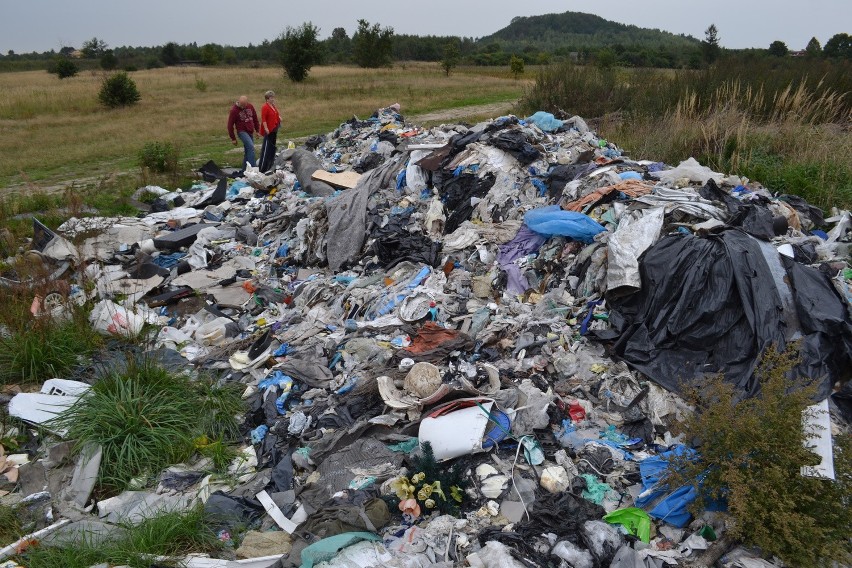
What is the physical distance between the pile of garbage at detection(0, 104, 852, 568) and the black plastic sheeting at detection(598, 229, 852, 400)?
16mm

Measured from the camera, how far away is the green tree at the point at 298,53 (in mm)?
28891

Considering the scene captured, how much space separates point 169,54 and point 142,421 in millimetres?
59376

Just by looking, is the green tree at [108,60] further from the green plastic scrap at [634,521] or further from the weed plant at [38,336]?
the green plastic scrap at [634,521]

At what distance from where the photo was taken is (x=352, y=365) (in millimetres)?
4617

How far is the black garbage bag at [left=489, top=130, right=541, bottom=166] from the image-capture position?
7.04 metres

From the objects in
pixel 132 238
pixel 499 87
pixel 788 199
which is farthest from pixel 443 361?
pixel 499 87

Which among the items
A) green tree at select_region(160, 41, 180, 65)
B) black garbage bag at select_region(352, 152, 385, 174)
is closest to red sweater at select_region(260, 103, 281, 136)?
black garbage bag at select_region(352, 152, 385, 174)

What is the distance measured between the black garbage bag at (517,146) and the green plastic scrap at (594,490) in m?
4.62

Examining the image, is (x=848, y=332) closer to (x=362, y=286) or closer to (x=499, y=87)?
(x=362, y=286)

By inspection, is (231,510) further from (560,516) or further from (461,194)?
(461,194)

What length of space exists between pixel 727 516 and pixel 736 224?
2981mm

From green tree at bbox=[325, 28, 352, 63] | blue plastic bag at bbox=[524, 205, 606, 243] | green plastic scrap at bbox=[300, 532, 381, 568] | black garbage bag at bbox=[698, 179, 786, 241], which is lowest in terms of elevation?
green plastic scrap at bbox=[300, 532, 381, 568]

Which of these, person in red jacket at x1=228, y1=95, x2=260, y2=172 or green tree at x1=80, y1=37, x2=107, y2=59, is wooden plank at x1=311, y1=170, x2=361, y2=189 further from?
green tree at x1=80, y1=37, x2=107, y2=59

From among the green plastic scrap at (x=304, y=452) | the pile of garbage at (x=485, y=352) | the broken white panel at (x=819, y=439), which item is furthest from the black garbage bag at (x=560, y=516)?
the green plastic scrap at (x=304, y=452)
